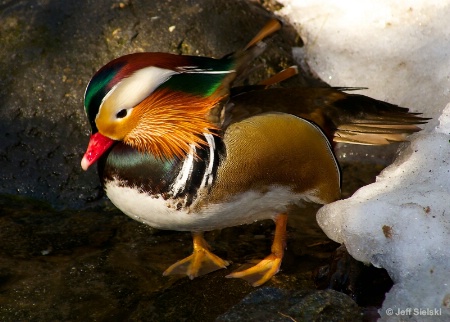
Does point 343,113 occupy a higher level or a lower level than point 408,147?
higher

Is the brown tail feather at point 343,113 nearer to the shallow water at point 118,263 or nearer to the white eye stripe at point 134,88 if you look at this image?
the white eye stripe at point 134,88

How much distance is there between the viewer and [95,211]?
489 centimetres

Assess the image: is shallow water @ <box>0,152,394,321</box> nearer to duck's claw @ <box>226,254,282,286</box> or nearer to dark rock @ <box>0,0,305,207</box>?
duck's claw @ <box>226,254,282,286</box>

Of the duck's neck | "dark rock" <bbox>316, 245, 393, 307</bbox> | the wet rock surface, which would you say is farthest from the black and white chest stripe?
"dark rock" <bbox>316, 245, 393, 307</bbox>

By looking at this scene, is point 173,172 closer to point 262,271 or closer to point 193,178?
point 193,178

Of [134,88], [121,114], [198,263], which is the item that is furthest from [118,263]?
[134,88]

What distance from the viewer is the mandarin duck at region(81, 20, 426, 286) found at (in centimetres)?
372

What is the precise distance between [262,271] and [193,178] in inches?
31.3

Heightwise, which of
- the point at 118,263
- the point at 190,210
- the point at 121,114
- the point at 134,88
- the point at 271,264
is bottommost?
the point at 271,264

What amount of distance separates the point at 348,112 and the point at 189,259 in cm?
123

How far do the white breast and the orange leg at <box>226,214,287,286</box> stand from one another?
1.01ft

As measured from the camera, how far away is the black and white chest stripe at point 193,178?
3.71m

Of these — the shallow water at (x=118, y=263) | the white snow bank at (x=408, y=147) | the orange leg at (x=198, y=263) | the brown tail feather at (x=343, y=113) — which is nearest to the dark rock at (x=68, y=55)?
the shallow water at (x=118, y=263)

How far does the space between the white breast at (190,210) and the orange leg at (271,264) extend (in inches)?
12.2
